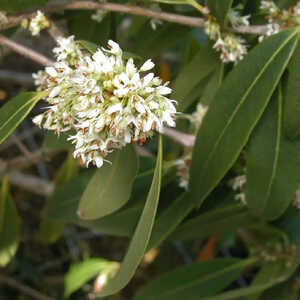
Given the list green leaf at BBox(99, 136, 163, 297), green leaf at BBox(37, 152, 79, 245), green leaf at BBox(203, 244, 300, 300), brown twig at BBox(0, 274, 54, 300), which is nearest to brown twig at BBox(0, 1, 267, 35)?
green leaf at BBox(99, 136, 163, 297)

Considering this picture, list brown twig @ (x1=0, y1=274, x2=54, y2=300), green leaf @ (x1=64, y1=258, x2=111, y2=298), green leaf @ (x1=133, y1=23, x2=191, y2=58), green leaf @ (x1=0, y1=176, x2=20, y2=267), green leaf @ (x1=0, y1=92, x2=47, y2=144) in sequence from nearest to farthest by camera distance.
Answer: green leaf @ (x1=0, y1=92, x2=47, y2=144) → green leaf @ (x1=133, y1=23, x2=191, y2=58) → green leaf @ (x1=0, y1=176, x2=20, y2=267) → green leaf @ (x1=64, y1=258, x2=111, y2=298) → brown twig @ (x1=0, y1=274, x2=54, y2=300)

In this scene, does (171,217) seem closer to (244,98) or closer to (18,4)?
(244,98)

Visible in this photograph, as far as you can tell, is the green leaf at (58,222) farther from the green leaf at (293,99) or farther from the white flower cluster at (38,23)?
the green leaf at (293,99)

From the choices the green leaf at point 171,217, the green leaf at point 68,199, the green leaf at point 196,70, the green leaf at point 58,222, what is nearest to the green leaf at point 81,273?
the green leaf at point 58,222

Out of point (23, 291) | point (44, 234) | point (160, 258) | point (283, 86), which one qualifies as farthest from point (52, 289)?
point (283, 86)

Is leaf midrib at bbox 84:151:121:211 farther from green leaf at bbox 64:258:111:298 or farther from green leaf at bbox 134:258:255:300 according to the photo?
green leaf at bbox 64:258:111:298
